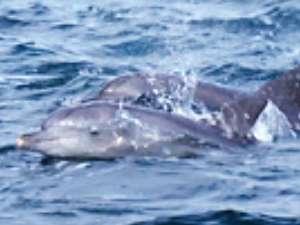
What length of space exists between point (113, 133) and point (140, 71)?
15.1 feet

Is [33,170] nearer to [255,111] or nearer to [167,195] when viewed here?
[167,195]

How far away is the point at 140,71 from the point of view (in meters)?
15.9

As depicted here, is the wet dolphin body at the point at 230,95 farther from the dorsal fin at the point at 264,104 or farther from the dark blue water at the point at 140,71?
the dark blue water at the point at 140,71

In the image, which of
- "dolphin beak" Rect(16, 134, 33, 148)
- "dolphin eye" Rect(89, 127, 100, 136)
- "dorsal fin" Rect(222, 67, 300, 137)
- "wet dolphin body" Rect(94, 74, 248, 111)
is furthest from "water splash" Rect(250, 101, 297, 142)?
"dolphin beak" Rect(16, 134, 33, 148)

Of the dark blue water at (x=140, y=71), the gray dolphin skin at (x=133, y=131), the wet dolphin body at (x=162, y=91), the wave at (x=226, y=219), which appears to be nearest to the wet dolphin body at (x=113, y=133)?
the gray dolphin skin at (x=133, y=131)

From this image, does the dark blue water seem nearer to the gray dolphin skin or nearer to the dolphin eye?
the gray dolphin skin

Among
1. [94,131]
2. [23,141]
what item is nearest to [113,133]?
[94,131]

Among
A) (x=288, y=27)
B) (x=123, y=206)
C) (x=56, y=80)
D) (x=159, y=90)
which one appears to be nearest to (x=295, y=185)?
(x=123, y=206)

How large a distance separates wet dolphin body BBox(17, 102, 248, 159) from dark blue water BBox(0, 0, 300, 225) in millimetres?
214

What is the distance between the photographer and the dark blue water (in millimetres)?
9625

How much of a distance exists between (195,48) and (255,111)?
5.50 metres

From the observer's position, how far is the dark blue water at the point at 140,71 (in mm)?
9625

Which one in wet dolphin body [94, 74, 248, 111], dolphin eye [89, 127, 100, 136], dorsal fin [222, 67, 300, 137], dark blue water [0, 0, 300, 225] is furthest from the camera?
wet dolphin body [94, 74, 248, 111]

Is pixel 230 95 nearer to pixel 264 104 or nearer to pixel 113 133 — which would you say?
pixel 264 104
